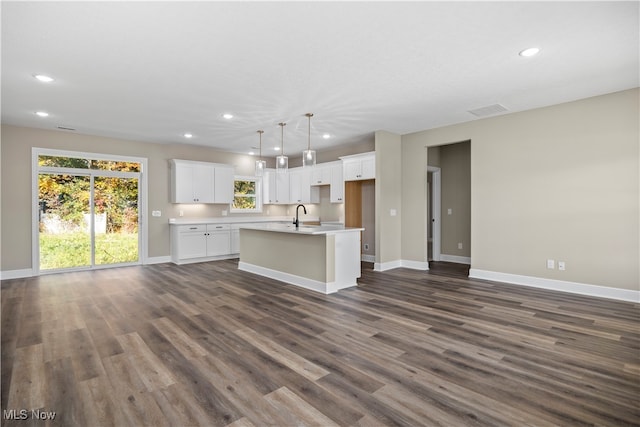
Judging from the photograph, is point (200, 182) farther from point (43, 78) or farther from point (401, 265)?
point (401, 265)

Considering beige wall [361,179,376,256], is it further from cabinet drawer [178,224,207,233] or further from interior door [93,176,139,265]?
interior door [93,176,139,265]

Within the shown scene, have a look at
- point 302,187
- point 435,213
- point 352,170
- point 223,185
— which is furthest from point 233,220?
point 435,213

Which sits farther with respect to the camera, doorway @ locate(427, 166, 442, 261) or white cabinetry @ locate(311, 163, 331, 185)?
white cabinetry @ locate(311, 163, 331, 185)

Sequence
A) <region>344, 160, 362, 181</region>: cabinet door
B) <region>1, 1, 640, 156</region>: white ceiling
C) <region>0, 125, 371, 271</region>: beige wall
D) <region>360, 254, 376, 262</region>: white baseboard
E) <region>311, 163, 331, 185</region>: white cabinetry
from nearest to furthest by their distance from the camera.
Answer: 1. <region>1, 1, 640, 156</region>: white ceiling
2. <region>0, 125, 371, 271</region>: beige wall
3. <region>344, 160, 362, 181</region>: cabinet door
4. <region>360, 254, 376, 262</region>: white baseboard
5. <region>311, 163, 331, 185</region>: white cabinetry

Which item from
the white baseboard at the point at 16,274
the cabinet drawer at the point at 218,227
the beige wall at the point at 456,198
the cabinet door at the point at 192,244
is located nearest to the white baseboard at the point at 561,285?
the beige wall at the point at 456,198

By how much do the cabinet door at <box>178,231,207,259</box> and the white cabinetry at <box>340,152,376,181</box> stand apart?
11.4 ft

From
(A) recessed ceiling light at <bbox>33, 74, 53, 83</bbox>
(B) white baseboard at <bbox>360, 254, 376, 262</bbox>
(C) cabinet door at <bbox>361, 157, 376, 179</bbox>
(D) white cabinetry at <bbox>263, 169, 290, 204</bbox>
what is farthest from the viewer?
(D) white cabinetry at <bbox>263, 169, 290, 204</bbox>

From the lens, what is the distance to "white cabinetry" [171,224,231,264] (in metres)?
6.96

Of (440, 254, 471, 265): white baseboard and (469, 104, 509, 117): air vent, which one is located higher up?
(469, 104, 509, 117): air vent

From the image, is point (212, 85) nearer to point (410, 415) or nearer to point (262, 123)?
point (262, 123)

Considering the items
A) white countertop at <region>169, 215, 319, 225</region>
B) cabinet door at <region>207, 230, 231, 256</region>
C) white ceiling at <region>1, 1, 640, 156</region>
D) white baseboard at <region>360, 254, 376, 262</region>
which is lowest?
white baseboard at <region>360, 254, 376, 262</region>

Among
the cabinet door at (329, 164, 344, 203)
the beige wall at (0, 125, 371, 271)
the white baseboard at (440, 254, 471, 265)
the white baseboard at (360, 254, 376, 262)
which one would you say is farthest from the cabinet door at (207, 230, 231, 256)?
the white baseboard at (440, 254, 471, 265)

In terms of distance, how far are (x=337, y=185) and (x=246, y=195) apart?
2671mm

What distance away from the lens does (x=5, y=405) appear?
2.00 metres
